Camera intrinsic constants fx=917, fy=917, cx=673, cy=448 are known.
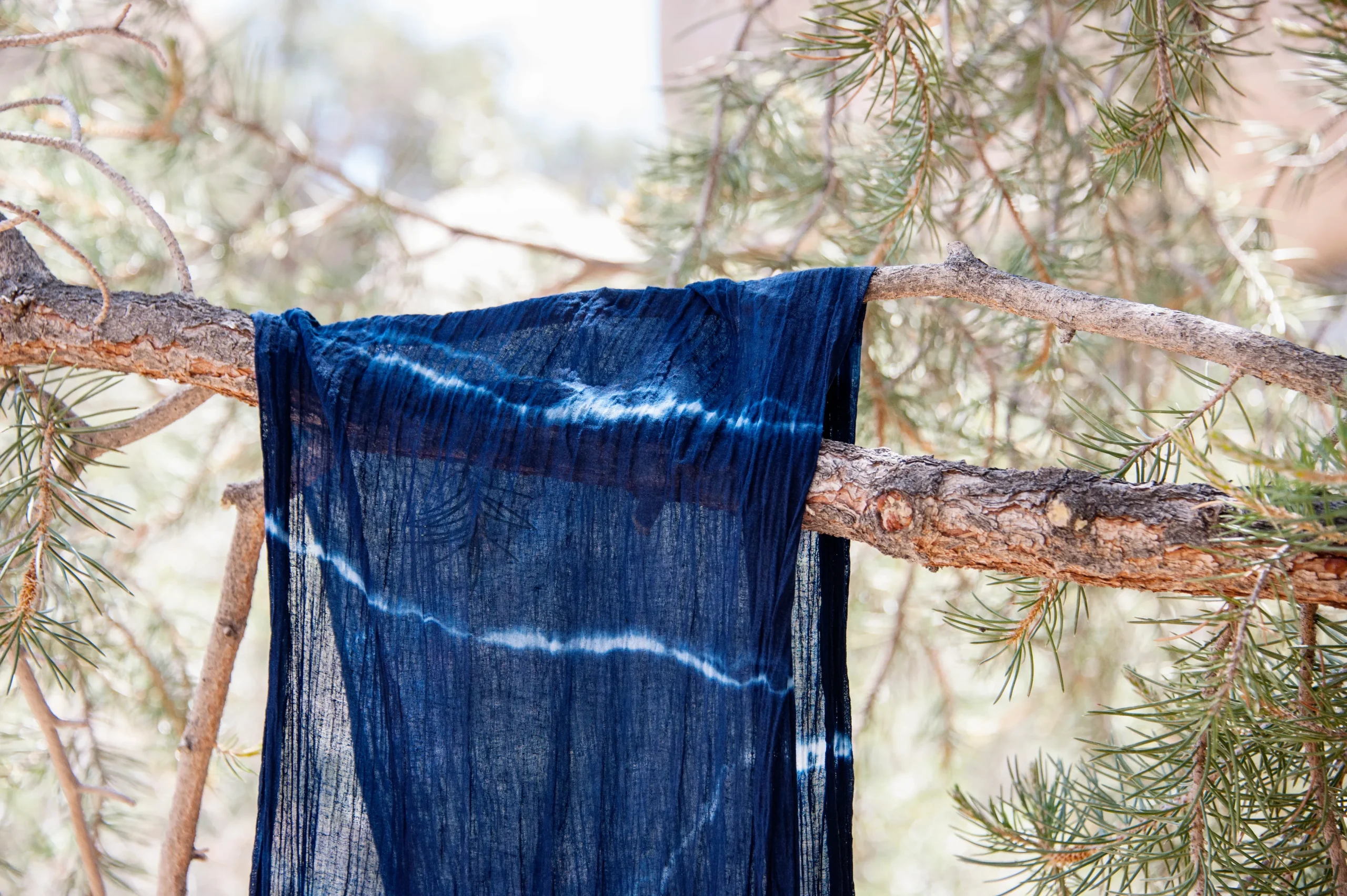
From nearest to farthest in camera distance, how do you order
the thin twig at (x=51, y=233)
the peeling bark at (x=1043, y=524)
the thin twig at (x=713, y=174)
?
the peeling bark at (x=1043, y=524) < the thin twig at (x=51, y=233) < the thin twig at (x=713, y=174)

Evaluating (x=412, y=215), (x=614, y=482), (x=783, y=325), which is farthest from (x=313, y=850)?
(x=412, y=215)

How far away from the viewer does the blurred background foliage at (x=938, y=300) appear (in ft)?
1.63

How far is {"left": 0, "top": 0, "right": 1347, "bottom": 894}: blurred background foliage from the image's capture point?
498mm

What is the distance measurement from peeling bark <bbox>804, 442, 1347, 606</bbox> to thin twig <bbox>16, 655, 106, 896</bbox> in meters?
0.53

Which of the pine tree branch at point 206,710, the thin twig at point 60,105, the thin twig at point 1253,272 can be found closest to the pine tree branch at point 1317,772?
the thin twig at point 1253,272

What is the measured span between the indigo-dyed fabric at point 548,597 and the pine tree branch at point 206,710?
0.12 metres

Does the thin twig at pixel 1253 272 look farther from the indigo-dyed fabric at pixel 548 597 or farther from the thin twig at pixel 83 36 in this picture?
the thin twig at pixel 83 36

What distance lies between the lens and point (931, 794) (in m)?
2.01

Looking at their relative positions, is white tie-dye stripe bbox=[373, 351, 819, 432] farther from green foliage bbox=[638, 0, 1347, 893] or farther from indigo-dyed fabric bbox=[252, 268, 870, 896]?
green foliage bbox=[638, 0, 1347, 893]

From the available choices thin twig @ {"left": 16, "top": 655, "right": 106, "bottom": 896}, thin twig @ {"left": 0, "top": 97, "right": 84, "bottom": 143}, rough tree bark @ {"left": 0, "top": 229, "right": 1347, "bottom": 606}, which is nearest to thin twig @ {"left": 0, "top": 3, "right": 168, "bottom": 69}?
thin twig @ {"left": 0, "top": 97, "right": 84, "bottom": 143}

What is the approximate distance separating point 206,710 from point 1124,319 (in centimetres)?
63

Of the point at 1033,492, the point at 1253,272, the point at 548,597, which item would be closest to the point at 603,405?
the point at 548,597

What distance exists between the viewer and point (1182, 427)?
0.44 metres

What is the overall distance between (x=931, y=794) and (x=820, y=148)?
1428 millimetres
